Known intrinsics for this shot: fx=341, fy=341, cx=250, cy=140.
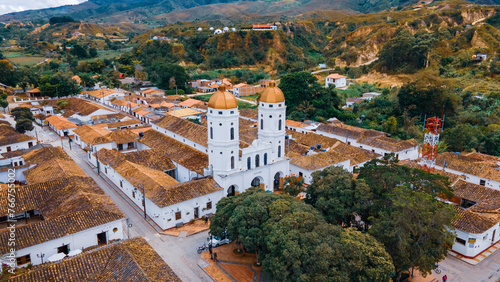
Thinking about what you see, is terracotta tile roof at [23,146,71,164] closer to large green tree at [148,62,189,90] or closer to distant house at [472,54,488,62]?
large green tree at [148,62,189,90]

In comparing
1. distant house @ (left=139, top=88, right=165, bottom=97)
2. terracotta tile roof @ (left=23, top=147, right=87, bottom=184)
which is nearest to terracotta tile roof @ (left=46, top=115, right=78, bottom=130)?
terracotta tile roof @ (left=23, top=147, right=87, bottom=184)

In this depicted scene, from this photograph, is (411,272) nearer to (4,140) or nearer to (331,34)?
(4,140)

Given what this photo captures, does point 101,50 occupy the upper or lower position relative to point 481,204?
upper

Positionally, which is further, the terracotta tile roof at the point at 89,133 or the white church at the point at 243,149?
the terracotta tile roof at the point at 89,133

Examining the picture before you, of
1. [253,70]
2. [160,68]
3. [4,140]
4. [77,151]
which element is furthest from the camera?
[253,70]

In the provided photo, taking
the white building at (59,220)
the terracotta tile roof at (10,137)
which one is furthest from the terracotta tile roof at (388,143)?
the terracotta tile roof at (10,137)

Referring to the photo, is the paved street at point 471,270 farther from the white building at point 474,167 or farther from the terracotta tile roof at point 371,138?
the terracotta tile roof at point 371,138

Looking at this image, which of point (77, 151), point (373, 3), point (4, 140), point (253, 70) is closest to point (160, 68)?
point (253, 70)
